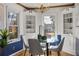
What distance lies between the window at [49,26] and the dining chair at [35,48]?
183 mm

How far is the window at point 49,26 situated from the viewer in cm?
283

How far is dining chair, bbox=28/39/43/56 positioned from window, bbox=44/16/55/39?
7.2 inches

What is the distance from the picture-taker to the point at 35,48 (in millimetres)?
2873

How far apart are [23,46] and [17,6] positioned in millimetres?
547

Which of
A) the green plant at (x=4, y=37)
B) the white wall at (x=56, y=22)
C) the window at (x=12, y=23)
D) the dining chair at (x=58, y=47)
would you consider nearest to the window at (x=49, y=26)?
the white wall at (x=56, y=22)

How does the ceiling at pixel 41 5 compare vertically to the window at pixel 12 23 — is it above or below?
above

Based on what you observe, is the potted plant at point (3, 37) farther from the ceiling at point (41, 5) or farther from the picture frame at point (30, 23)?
the ceiling at point (41, 5)

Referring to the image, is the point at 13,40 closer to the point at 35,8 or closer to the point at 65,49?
the point at 35,8

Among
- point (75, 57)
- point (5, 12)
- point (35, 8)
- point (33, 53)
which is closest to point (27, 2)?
point (35, 8)

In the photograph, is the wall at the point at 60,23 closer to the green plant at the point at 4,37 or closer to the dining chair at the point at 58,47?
the dining chair at the point at 58,47

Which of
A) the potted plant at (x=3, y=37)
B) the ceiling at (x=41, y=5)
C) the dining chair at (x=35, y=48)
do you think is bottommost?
the dining chair at (x=35, y=48)

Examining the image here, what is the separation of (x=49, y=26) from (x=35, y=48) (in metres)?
0.36

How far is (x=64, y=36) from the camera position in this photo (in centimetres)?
281

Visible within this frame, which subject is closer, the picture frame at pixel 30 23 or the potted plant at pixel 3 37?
the potted plant at pixel 3 37
